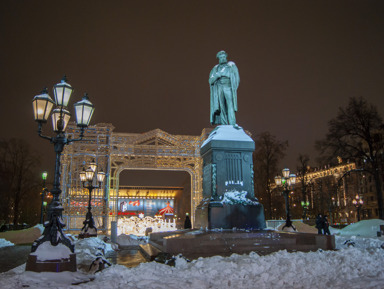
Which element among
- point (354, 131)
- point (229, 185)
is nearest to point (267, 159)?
point (354, 131)

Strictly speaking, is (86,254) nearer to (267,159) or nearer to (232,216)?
(232,216)

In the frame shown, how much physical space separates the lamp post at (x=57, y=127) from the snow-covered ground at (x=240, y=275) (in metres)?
0.70

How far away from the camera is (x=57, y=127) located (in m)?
7.89

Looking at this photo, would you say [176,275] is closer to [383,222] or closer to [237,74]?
[237,74]

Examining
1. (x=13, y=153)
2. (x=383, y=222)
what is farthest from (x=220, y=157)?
(x=13, y=153)

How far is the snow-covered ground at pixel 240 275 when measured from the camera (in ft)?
19.2

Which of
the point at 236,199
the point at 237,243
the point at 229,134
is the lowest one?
the point at 237,243

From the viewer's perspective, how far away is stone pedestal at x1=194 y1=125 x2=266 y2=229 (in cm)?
987

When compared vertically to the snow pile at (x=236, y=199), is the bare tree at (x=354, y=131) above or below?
above

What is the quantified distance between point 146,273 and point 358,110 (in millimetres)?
24690

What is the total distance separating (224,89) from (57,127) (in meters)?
5.97

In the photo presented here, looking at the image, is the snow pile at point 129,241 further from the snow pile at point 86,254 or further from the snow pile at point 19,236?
the snow pile at point 19,236

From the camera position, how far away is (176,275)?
251 inches

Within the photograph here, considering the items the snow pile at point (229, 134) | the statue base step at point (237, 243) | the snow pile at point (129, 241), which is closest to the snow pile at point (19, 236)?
the snow pile at point (129, 241)
